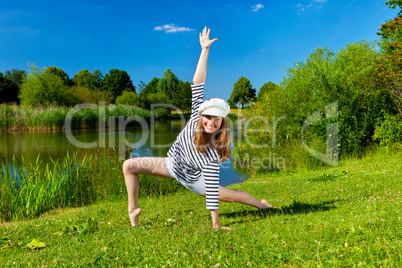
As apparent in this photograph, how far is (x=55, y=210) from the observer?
279 inches

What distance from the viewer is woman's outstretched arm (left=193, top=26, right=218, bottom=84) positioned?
158 inches

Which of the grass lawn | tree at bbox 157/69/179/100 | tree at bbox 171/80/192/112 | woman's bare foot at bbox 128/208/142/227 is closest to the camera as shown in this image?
the grass lawn

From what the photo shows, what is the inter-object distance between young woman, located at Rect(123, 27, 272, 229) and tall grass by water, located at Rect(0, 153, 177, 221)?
12.8 ft

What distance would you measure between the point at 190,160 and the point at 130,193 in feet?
3.65

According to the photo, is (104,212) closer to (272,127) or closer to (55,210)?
(55,210)

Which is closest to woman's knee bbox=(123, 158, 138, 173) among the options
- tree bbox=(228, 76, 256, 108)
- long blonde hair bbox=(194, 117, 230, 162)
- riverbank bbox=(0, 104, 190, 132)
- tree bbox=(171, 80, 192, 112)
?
long blonde hair bbox=(194, 117, 230, 162)

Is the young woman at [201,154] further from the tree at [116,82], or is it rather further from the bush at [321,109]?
the tree at [116,82]

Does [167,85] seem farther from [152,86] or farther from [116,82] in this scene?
[116,82]

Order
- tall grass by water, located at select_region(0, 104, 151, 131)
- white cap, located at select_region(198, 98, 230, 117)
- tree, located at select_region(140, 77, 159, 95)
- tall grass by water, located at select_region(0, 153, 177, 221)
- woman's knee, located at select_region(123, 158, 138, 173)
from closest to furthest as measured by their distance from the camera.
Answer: white cap, located at select_region(198, 98, 230, 117), woman's knee, located at select_region(123, 158, 138, 173), tall grass by water, located at select_region(0, 153, 177, 221), tall grass by water, located at select_region(0, 104, 151, 131), tree, located at select_region(140, 77, 159, 95)

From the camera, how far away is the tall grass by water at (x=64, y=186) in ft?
22.2

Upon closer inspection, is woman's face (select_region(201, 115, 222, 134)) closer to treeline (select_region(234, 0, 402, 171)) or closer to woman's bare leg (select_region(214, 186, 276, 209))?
woman's bare leg (select_region(214, 186, 276, 209))

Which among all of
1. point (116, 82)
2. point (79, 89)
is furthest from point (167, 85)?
point (79, 89)

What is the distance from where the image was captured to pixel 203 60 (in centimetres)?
406

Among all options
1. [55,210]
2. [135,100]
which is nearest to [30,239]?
[55,210]
